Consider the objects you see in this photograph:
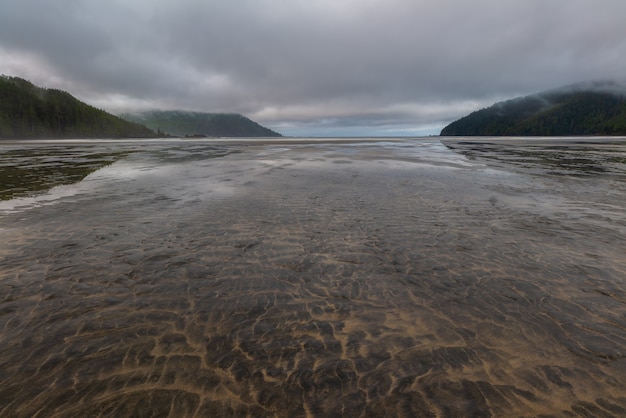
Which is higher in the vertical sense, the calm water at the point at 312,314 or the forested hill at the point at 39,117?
the forested hill at the point at 39,117

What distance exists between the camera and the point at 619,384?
350 cm

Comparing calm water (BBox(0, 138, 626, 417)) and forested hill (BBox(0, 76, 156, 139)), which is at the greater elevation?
forested hill (BBox(0, 76, 156, 139))

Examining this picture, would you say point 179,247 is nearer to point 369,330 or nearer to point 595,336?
point 369,330

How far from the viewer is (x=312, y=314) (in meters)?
4.93

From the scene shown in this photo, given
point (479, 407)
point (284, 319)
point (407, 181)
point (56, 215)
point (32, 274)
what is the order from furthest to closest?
point (407, 181) < point (56, 215) < point (32, 274) < point (284, 319) < point (479, 407)

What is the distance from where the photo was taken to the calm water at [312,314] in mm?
3367

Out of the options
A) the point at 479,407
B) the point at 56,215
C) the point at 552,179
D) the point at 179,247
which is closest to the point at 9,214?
the point at 56,215

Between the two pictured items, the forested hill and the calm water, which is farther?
the forested hill

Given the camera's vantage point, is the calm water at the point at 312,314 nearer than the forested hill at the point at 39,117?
Yes

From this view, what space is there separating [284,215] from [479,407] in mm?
8282

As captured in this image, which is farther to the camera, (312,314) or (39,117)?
(39,117)

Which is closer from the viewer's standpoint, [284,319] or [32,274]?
[284,319]

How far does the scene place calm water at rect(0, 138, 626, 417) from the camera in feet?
11.0

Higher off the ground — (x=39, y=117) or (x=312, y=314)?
(x=39, y=117)
